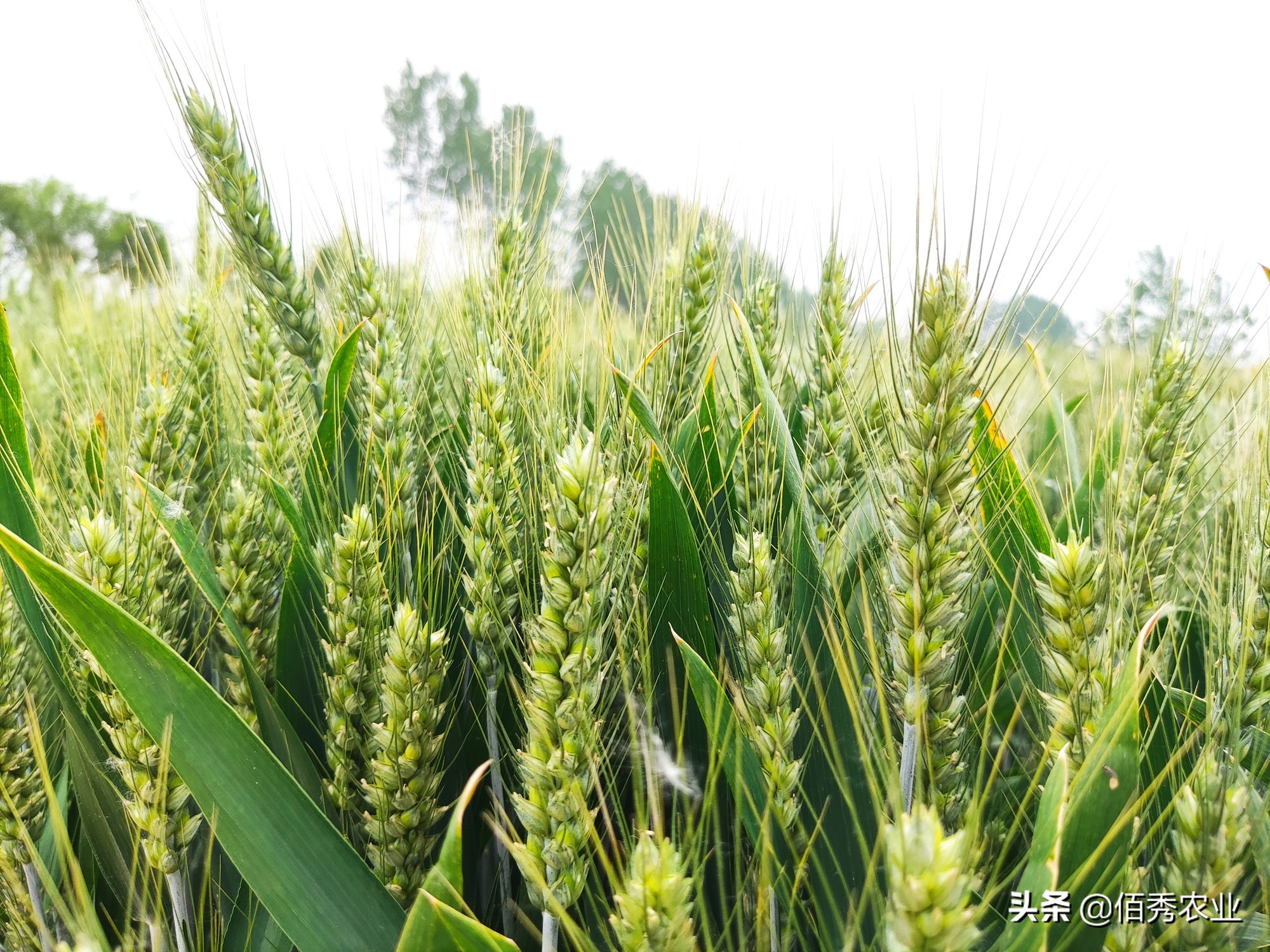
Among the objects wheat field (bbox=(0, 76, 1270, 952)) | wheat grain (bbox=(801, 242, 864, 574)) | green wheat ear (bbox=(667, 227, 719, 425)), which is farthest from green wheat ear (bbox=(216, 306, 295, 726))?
wheat grain (bbox=(801, 242, 864, 574))

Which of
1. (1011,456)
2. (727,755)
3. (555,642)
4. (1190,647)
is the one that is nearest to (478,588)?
(555,642)

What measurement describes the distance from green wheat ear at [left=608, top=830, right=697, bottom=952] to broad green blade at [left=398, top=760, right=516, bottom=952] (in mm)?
Result: 120

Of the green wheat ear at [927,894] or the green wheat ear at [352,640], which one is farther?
the green wheat ear at [352,640]

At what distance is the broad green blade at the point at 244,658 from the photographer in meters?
0.93

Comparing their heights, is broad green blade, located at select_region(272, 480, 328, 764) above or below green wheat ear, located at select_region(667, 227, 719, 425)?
below

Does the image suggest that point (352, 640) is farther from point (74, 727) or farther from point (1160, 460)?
point (1160, 460)

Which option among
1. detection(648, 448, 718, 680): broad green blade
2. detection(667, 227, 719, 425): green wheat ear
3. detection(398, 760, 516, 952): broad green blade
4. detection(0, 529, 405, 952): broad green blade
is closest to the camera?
detection(398, 760, 516, 952): broad green blade

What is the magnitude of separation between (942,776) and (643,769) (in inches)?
13.4

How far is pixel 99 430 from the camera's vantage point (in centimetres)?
135

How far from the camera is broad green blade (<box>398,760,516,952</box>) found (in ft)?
2.04

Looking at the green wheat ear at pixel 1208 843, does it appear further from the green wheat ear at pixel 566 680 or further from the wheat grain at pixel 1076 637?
the green wheat ear at pixel 566 680

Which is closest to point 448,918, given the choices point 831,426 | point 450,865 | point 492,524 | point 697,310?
point 450,865

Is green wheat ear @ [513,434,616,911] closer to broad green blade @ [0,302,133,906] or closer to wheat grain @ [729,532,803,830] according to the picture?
wheat grain @ [729,532,803,830]

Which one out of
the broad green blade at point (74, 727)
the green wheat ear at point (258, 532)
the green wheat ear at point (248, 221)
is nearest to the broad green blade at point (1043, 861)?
the green wheat ear at point (258, 532)
